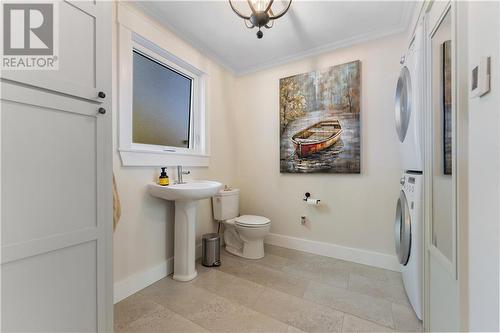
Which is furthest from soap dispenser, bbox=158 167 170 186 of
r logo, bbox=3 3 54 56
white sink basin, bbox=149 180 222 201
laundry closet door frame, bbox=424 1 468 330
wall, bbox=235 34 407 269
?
laundry closet door frame, bbox=424 1 468 330

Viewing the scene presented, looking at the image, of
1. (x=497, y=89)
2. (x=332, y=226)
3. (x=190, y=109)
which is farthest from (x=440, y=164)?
(x=190, y=109)

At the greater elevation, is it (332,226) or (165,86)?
(165,86)

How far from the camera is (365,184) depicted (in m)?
2.14

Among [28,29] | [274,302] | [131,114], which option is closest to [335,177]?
[274,302]

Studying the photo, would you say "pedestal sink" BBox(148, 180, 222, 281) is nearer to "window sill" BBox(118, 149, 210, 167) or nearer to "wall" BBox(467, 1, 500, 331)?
"window sill" BBox(118, 149, 210, 167)

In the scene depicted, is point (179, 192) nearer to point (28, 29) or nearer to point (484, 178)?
point (28, 29)

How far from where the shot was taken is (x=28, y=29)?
2.59 feet

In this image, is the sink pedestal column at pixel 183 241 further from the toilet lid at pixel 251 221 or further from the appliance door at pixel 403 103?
the appliance door at pixel 403 103

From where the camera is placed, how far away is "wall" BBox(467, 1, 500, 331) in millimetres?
596

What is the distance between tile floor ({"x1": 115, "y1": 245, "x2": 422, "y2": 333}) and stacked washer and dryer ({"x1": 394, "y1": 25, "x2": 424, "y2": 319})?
280mm

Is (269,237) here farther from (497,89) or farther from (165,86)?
(497,89)

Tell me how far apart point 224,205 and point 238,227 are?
312 mm

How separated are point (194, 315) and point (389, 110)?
8.02 ft

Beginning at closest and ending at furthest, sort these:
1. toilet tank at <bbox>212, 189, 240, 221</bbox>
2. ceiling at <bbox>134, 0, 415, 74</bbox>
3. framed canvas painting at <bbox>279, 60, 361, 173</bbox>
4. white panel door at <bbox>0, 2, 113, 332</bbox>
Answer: white panel door at <bbox>0, 2, 113, 332</bbox>, ceiling at <bbox>134, 0, 415, 74</bbox>, framed canvas painting at <bbox>279, 60, 361, 173</bbox>, toilet tank at <bbox>212, 189, 240, 221</bbox>
